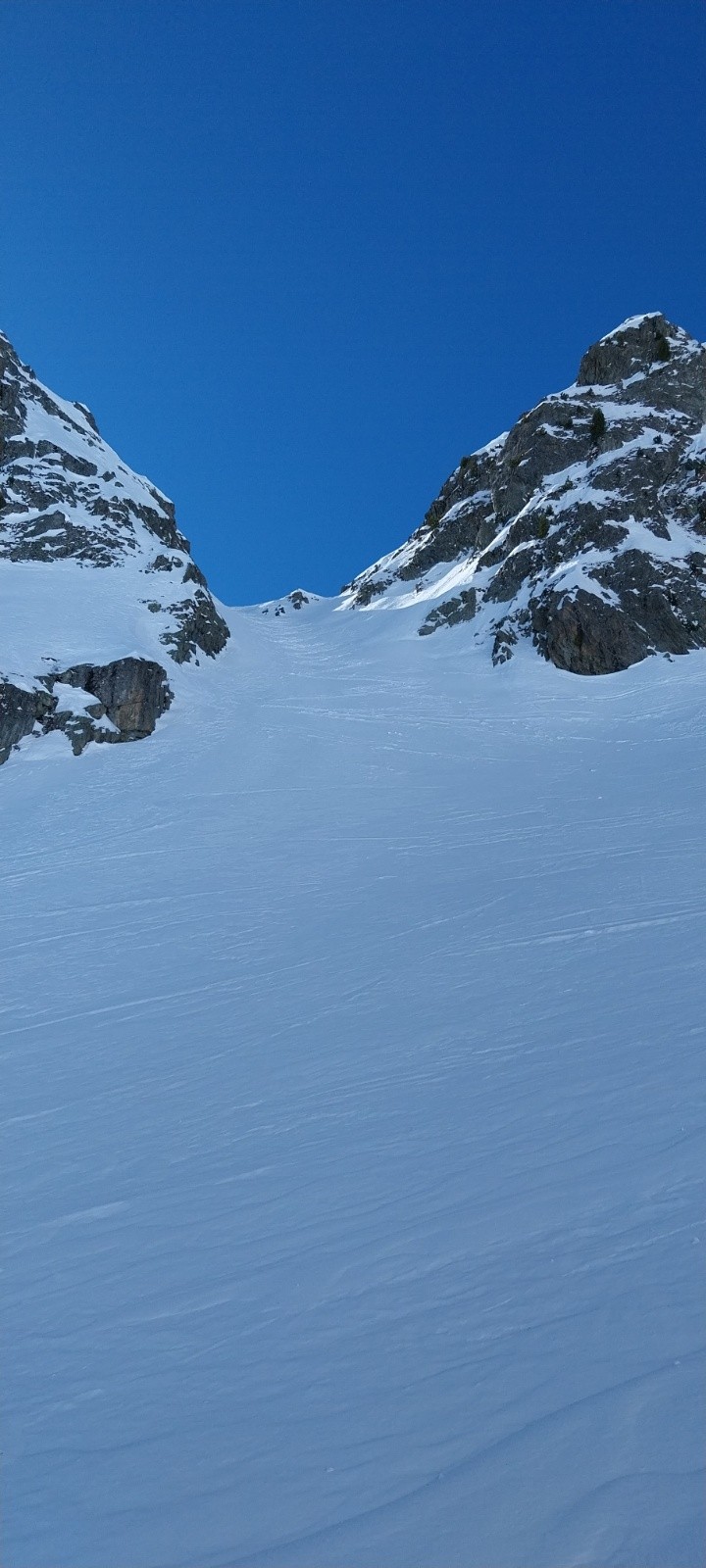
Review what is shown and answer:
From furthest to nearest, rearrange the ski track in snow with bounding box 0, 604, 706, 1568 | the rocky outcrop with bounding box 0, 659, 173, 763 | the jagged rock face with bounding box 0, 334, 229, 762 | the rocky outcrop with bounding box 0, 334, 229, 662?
the rocky outcrop with bounding box 0, 334, 229, 662 < the jagged rock face with bounding box 0, 334, 229, 762 < the rocky outcrop with bounding box 0, 659, 173, 763 < the ski track in snow with bounding box 0, 604, 706, 1568

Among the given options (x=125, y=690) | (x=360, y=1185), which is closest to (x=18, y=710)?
(x=125, y=690)

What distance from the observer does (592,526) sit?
4225cm

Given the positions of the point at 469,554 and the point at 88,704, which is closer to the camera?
the point at 88,704

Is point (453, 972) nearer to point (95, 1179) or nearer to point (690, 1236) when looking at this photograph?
point (95, 1179)

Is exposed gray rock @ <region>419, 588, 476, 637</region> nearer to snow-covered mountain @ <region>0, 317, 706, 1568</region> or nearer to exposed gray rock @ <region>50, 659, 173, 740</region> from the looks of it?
exposed gray rock @ <region>50, 659, 173, 740</region>

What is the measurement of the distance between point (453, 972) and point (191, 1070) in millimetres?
2974

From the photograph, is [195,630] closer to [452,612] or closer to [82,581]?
[82,581]

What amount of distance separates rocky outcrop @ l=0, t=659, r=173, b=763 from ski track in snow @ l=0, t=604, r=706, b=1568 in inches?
586

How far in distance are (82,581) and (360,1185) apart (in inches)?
1480

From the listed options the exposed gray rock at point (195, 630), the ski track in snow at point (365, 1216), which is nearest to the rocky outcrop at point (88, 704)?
the exposed gray rock at point (195, 630)

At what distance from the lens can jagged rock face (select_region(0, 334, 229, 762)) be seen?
93.3 ft

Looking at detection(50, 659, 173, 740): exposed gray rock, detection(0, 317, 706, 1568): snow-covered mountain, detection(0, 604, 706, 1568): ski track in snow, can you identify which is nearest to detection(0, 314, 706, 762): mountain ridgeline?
detection(50, 659, 173, 740): exposed gray rock

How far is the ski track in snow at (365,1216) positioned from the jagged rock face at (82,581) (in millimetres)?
16499

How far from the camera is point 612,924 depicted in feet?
30.1
